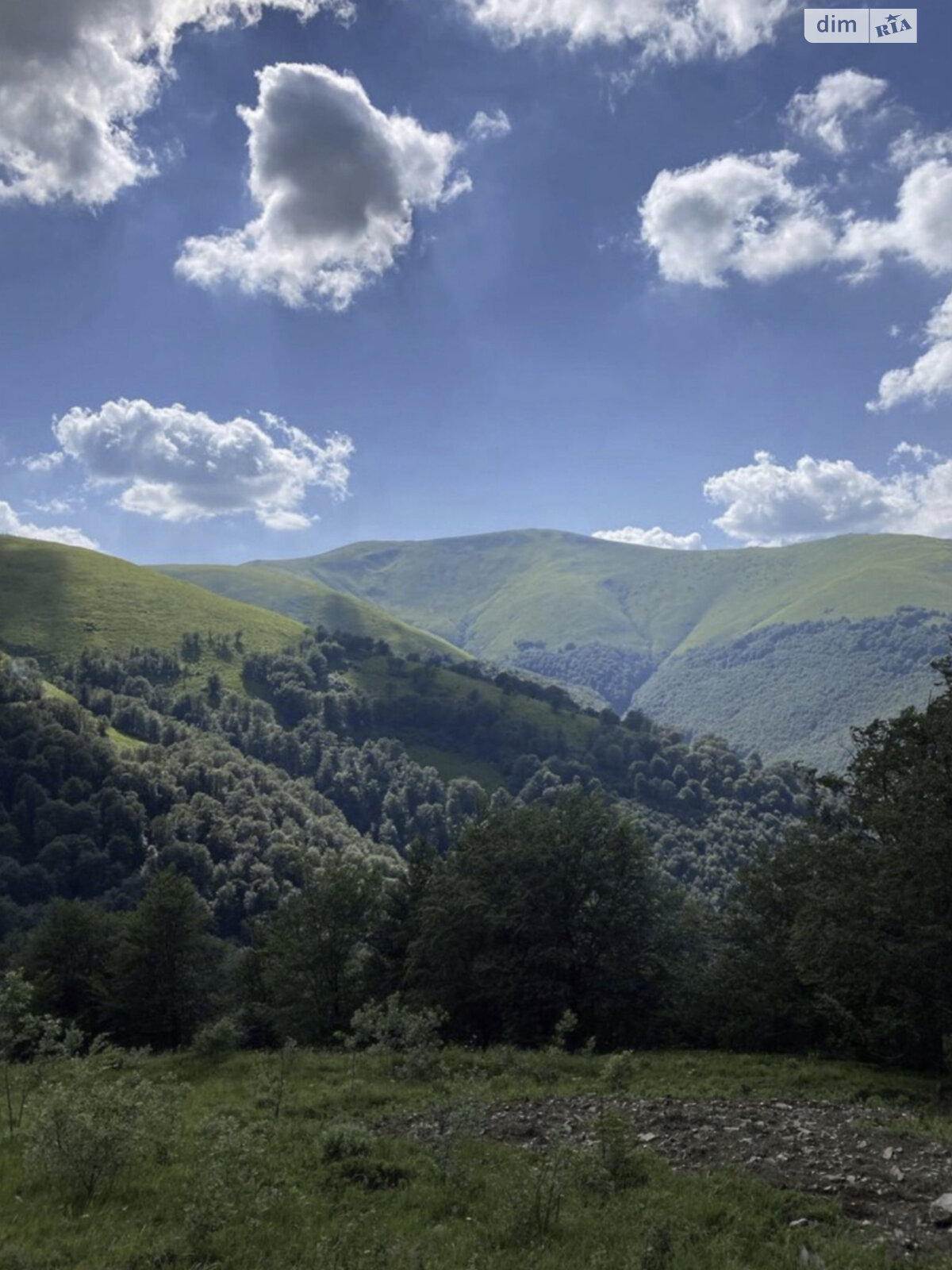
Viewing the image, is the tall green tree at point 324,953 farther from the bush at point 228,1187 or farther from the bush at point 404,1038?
the bush at point 228,1187

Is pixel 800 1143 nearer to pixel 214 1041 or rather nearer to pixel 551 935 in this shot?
pixel 214 1041

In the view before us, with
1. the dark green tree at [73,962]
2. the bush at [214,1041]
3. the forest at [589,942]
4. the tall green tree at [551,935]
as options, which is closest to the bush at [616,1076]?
the forest at [589,942]

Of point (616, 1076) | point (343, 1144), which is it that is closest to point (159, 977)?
point (616, 1076)

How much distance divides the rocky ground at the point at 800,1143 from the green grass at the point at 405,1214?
61cm

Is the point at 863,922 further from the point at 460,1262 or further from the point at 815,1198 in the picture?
the point at 460,1262

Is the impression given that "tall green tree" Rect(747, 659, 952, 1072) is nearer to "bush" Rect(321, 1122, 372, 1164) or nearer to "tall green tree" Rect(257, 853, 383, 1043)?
"bush" Rect(321, 1122, 372, 1164)

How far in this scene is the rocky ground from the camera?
34.4 ft

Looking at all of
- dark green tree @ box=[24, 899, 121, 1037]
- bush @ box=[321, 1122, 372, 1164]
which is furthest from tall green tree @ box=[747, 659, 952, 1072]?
dark green tree @ box=[24, 899, 121, 1037]

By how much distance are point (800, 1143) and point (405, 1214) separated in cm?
745

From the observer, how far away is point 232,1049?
85.8 ft

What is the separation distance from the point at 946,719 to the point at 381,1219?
70.5ft

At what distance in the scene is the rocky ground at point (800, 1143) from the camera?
1048 cm

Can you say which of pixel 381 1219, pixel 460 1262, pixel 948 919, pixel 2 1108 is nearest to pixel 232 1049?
pixel 2 1108

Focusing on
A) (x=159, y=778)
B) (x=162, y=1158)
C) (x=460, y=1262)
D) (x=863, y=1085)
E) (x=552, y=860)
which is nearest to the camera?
(x=460, y=1262)
